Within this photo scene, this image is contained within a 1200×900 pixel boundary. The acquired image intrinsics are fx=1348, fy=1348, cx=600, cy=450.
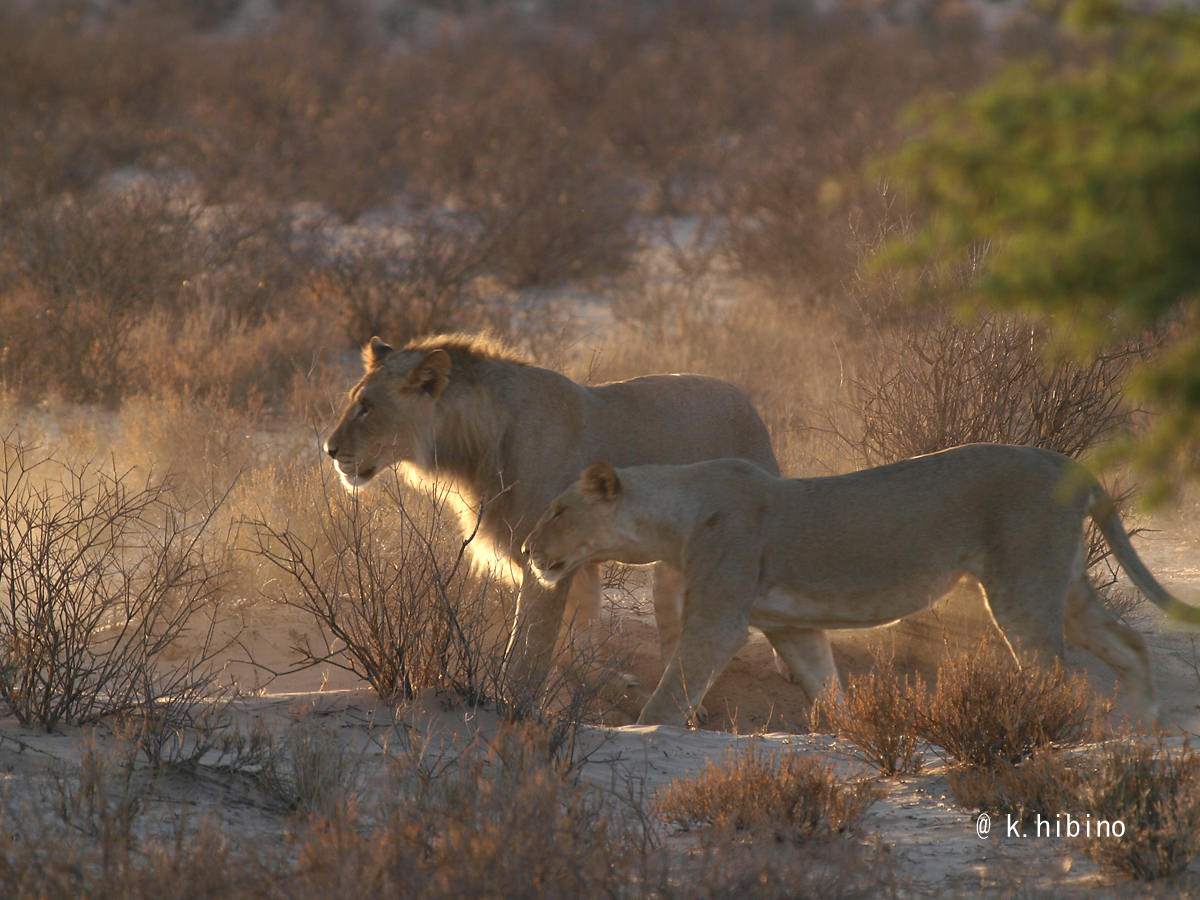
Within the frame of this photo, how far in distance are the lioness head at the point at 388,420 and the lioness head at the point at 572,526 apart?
0.78 metres

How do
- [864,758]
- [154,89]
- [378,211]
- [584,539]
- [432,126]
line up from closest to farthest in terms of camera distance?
1. [864,758]
2. [584,539]
3. [378,211]
4. [432,126]
5. [154,89]

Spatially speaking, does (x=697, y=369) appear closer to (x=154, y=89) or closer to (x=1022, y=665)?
(x=1022, y=665)

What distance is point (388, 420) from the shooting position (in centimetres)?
617

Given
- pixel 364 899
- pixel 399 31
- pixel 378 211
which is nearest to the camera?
pixel 364 899

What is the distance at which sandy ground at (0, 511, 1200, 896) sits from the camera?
4.05 meters

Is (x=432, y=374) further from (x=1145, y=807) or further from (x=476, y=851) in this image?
(x=1145, y=807)

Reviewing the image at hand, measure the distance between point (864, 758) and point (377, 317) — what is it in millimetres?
9133

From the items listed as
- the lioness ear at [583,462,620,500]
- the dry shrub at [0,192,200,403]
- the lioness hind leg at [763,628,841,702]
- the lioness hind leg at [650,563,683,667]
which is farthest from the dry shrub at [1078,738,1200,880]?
the dry shrub at [0,192,200,403]

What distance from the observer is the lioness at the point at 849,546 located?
556 cm

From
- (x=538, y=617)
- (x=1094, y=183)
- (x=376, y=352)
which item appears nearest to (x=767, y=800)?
(x=538, y=617)

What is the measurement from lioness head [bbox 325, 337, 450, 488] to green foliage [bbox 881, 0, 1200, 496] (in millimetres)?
3979

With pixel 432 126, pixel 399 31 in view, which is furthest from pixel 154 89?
pixel 399 31

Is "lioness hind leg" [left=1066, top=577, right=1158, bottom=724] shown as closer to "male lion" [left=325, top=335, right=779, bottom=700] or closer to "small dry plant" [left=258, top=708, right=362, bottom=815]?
"male lion" [left=325, top=335, right=779, bottom=700]

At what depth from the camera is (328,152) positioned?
20234 mm
